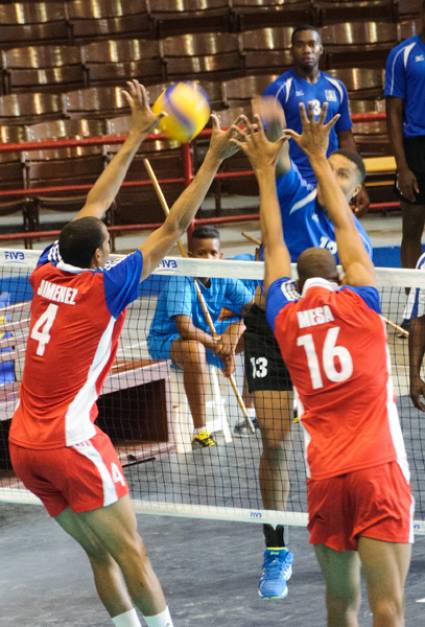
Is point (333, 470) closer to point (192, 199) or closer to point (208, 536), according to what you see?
point (192, 199)

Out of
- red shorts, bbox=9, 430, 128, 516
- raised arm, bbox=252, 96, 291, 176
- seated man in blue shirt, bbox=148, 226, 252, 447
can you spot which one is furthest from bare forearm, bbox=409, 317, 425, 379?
red shorts, bbox=9, 430, 128, 516

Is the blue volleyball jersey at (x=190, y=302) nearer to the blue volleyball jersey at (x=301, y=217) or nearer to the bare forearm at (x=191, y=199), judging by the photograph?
the blue volleyball jersey at (x=301, y=217)

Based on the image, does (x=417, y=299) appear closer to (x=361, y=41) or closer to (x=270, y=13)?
(x=361, y=41)

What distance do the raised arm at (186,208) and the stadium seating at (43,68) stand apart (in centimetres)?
1040

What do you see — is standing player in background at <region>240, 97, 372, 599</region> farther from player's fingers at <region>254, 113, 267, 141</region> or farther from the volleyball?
player's fingers at <region>254, 113, 267, 141</region>

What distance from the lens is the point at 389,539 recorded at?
4.48 m

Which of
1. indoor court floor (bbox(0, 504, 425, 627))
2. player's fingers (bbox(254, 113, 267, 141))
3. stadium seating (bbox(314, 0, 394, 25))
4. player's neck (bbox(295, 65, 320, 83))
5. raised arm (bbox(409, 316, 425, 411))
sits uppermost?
stadium seating (bbox(314, 0, 394, 25))

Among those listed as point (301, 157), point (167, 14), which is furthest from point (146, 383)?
point (167, 14)

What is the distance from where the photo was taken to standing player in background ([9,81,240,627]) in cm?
528

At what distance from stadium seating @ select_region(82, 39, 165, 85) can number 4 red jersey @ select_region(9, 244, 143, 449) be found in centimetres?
1067

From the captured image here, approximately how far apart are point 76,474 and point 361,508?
1.29 metres

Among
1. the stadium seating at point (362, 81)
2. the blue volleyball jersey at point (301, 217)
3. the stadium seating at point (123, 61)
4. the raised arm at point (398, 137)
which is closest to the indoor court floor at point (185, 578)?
the blue volleyball jersey at point (301, 217)

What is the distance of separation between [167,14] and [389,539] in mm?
12807

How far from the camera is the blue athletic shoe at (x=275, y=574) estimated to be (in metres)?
6.27
